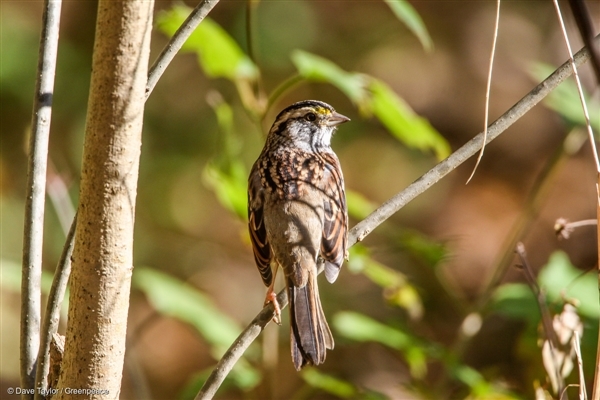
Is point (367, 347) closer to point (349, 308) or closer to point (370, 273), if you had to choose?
point (349, 308)

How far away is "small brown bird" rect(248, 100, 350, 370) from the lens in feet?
9.59

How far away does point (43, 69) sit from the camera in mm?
2072

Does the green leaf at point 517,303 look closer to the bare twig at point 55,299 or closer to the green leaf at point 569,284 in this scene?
the green leaf at point 569,284

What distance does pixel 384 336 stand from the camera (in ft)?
12.2

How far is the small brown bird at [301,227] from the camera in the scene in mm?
2924

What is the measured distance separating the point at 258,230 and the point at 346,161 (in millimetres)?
4293

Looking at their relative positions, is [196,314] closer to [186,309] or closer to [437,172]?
[186,309]

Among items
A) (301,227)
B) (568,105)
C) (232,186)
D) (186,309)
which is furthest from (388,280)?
(568,105)

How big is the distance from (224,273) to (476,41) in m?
3.82

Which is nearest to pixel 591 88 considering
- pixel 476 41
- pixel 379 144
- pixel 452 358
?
pixel 476 41

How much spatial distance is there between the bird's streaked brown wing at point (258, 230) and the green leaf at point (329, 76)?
1.90 ft

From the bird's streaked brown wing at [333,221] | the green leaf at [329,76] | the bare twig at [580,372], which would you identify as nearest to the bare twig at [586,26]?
the bare twig at [580,372]

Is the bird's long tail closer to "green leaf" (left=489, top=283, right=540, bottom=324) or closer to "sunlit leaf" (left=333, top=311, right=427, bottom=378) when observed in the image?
"sunlit leaf" (left=333, top=311, right=427, bottom=378)

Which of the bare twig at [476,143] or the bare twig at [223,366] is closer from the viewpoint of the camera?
the bare twig at [223,366]
